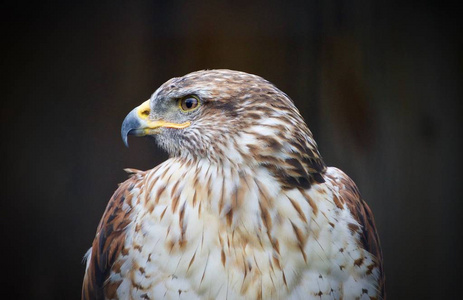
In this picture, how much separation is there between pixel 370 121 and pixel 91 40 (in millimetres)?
662

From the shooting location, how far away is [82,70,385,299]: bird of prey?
998mm

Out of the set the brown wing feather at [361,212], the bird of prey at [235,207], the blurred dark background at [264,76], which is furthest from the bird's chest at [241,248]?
the blurred dark background at [264,76]

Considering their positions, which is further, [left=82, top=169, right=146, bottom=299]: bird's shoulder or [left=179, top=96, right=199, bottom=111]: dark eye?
[left=82, top=169, right=146, bottom=299]: bird's shoulder

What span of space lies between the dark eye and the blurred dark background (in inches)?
6.0

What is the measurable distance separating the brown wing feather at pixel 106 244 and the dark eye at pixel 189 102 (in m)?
0.27

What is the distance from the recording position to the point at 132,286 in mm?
1061

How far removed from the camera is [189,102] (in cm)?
101

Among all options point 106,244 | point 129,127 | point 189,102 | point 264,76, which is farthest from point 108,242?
point 264,76

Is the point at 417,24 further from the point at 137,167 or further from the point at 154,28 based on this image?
the point at 137,167

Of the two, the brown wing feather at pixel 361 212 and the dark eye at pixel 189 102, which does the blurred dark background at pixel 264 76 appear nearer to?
the brown wing feather at pixel 361 212

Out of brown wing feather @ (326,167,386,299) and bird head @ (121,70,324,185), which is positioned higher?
bird head @ (121,70,324,185)

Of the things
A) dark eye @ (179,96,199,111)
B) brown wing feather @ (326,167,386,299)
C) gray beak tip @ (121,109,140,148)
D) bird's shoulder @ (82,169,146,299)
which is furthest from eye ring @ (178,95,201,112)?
brown wing feather @ (326,167,386,299)

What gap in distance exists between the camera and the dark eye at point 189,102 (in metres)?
1.01

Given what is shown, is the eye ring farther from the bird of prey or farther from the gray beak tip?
the gray beak tip
